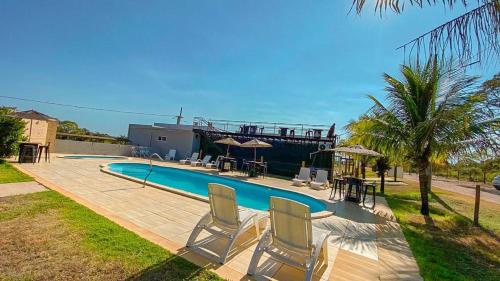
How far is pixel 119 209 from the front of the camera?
17.5ft

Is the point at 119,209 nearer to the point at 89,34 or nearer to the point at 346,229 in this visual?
the point at 346,229

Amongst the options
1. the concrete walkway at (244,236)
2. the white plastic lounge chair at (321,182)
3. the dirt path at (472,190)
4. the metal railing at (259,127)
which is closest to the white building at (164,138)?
the metal railing at (259,127)

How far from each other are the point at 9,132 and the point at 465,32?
1446 cm

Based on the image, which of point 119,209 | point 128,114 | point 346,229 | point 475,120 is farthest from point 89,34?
point 128,114

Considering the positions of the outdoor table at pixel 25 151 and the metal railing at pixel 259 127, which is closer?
the outdoor table at pixel 25 151

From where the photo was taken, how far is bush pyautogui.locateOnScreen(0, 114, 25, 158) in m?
10.3

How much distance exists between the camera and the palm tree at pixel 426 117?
716 centimetres

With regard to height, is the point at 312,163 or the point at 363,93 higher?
the point at 363,93

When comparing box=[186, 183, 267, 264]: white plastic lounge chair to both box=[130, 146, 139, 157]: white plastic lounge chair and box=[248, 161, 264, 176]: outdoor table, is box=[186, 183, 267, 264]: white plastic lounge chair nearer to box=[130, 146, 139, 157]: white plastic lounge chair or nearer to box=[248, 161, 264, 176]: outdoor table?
box=[248, 161, 264, 176]: outdoor table

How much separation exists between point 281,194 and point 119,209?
6535mm

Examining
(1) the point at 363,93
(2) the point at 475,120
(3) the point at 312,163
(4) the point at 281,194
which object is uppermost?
(1) the point at 363,93

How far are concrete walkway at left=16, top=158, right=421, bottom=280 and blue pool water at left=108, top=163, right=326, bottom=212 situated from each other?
180 cm

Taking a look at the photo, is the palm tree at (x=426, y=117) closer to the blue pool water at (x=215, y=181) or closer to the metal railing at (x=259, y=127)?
the blue pool water at (x=215, y=181)

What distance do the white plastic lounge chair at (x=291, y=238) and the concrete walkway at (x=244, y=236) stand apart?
0.25 m
